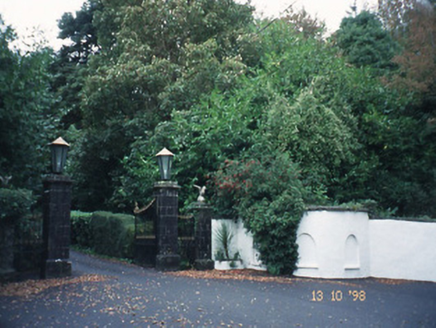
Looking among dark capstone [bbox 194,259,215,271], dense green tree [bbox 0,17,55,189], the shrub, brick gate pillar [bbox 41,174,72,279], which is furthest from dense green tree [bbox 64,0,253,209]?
brick gate pillar [bbox 41,174,72,279]

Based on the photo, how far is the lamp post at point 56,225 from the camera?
11047 millimetres

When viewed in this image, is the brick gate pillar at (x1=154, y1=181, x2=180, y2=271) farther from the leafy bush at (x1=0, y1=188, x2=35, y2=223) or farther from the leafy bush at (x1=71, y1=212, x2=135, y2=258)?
the leafy bush at (x1=0, y1=188, x2=35, y2=223)

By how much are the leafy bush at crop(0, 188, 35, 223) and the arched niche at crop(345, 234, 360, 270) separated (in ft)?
26.4

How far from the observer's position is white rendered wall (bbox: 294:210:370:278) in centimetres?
1259

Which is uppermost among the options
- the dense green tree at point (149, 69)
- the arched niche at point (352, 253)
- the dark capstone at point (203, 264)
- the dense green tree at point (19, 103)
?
the dense green tree at point (149, 69)

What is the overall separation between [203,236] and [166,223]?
1.16 metres

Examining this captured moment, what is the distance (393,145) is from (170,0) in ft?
34.6

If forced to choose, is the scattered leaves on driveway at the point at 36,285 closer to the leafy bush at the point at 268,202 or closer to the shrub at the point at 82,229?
the leafy bush at the point at 268,202

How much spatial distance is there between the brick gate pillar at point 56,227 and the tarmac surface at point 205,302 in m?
0.42

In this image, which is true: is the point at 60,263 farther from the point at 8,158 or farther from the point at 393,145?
the point at 393,145

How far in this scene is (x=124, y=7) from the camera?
20344mm

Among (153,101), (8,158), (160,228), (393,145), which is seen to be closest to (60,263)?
(160,228)
